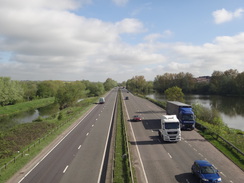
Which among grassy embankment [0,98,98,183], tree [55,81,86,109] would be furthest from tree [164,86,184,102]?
tree [55,81,86,109]

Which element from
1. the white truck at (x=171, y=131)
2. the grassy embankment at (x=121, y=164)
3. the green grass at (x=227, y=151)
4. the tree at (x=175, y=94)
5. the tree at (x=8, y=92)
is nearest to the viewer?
the grassy embankment at (x=121, y=164)

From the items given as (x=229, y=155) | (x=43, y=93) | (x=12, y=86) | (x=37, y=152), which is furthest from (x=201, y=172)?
(x=43, y=93)

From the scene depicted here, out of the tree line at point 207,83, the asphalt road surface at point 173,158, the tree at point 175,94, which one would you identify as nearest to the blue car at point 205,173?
the asphalt road surface at point 173,158

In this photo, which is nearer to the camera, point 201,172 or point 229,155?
point 201,172

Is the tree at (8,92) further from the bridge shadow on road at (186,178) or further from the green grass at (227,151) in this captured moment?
the bridge shadow on road at (186,178)

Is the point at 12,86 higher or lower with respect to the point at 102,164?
higher

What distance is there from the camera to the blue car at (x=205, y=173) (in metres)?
16.3

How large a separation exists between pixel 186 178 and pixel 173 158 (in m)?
4.66

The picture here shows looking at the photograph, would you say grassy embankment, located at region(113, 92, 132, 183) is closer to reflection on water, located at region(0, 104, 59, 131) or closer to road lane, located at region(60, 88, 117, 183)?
road lane, located at region(60, 88, 117, 183)

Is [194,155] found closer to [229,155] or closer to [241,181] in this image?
[229,155]

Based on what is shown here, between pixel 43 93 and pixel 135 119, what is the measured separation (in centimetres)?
9904

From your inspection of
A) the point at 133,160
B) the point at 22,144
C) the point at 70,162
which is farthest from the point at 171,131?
the point at 22,144

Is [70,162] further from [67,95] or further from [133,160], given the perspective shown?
[67,95]

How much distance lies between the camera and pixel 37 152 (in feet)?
81.4
